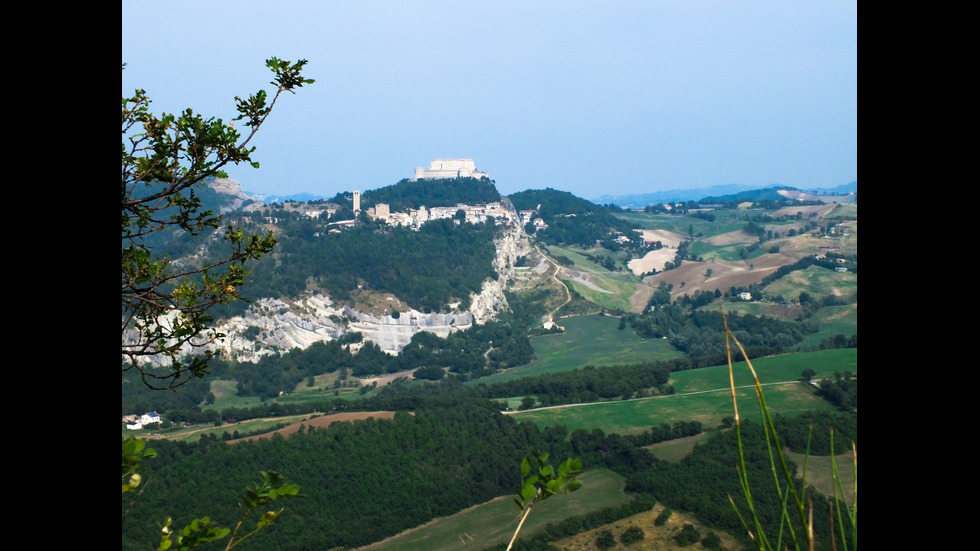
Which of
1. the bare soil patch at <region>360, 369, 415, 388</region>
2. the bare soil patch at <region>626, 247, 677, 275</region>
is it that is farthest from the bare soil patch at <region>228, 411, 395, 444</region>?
the bare soil patch at <region>626, 247, 677, 275</region>

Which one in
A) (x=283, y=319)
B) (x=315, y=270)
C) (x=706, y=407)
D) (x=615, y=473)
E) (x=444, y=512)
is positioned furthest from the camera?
(x=315, y=270)

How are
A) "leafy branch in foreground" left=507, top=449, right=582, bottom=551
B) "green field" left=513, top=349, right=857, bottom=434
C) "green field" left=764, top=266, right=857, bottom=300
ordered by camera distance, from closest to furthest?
"leafy branch in foreground" left=507, top=449, right=582, bottom=551, "green field" left=513, top=349, right=857, bottom=434, "green field" left=764, top=266, right=857, bottom=300

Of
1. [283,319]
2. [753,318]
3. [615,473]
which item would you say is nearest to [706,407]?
[615,473]

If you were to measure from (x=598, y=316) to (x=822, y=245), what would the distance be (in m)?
14.2

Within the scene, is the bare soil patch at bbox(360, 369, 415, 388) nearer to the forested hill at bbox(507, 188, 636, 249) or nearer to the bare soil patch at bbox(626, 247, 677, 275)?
the forested hill at bbox(507, 188, 636, 249)

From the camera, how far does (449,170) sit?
193ft

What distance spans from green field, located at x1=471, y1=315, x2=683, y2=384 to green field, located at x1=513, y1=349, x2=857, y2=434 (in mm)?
7720

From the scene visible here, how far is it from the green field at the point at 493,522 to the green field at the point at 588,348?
54.0ft

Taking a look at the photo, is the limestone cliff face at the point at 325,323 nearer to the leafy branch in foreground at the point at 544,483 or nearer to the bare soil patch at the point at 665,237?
the bare soil patch at the point at 665,237

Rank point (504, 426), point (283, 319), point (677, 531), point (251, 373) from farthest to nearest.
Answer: point (283, 319), point (251, 373), point (504, 426), point (677, 531)

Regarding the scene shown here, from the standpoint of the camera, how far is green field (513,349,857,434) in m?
22.4

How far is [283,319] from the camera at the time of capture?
38.0 m

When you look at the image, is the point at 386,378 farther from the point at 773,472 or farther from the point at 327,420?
the point at 773,472
